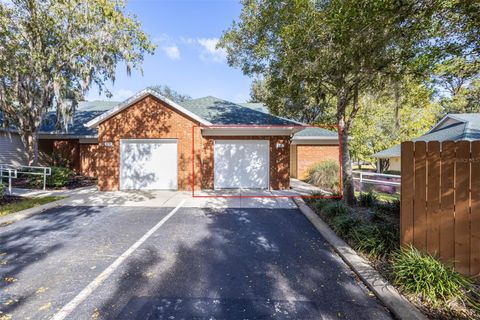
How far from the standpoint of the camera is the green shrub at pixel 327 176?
11.5 metres

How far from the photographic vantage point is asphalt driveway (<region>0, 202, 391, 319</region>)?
108 inches

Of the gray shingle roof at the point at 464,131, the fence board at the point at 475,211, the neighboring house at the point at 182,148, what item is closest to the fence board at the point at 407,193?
the fence board at the point at 475,211

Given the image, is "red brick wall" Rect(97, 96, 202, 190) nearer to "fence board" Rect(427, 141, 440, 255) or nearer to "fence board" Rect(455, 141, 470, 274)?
"fence board" Rect(427, 141, 440, 255)

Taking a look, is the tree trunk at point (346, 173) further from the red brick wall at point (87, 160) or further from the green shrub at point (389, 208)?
the red brick wall at point (87, 160)

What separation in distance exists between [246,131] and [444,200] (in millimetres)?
7812

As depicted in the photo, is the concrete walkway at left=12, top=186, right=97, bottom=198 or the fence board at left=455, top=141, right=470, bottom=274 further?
the concrete walkway at left=12, top=186, right=97, bottom=198

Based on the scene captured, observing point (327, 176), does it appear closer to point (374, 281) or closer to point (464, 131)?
point (464, 131)

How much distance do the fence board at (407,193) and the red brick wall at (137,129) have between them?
27.2 ft

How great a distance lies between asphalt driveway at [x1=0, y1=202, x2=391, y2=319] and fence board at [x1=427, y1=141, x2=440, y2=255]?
1.26 meters

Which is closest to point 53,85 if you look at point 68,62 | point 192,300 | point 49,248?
point 68,62

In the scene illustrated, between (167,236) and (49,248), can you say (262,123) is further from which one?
(49,248)

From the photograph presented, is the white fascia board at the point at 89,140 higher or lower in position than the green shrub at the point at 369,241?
higher

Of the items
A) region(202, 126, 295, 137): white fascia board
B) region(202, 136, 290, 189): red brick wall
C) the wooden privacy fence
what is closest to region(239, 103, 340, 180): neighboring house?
region(202, 136, 290, 189): red brick wall

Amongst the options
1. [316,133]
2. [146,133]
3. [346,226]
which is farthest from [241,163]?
[316,133]
